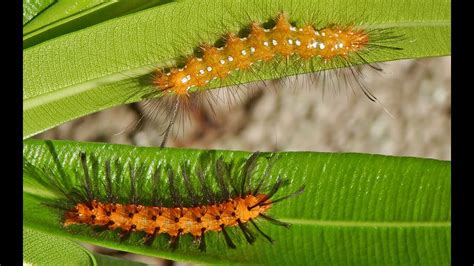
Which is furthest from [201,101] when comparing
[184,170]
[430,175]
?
[430,175]

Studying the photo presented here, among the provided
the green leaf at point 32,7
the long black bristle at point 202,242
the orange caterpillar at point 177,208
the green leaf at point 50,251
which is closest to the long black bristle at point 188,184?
the orange caterpillar at point 177,208

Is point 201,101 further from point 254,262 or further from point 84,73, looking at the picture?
point 254,262

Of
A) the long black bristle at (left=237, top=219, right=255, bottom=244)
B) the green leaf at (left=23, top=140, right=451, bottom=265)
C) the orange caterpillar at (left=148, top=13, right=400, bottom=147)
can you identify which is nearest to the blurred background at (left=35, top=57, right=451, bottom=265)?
the orange caterpillar at (left=148, top=13, right=400, bottom=147)

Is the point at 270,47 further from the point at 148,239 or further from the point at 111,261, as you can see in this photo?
the point at 111,261

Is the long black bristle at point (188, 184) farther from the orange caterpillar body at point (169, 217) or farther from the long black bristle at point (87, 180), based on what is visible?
the long black bristle at point (87, 180)

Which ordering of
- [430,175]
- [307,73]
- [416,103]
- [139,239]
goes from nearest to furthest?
1. [430,175]
2. [139,239]
3. [307,73]
4. [416,103]

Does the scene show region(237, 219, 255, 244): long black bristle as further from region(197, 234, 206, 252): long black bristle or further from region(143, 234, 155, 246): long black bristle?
region(143, 234, 155, 246): long black bristle

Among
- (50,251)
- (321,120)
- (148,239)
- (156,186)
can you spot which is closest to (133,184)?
(156,186)
